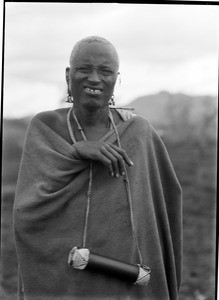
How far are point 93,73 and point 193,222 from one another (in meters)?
0.63

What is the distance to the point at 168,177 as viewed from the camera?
2.22m

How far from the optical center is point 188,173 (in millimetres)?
2262

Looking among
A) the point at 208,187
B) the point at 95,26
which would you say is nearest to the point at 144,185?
the point at 208,187

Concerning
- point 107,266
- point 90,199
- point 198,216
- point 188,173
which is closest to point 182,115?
point 188,173

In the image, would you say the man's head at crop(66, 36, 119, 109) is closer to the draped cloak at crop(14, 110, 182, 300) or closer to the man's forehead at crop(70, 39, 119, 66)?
the man's forehead at crop(70, 39, 119, 66)

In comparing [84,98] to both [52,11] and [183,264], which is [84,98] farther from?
[183,264]

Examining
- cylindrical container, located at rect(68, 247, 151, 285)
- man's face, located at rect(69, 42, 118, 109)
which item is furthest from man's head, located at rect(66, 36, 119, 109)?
cylindrical container, located at rect(68, 247, 151, 285)

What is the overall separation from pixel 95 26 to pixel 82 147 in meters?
0.44

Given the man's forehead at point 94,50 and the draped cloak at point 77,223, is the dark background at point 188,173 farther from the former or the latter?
the man's forehead at point 94,50

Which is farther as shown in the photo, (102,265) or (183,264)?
(183,264)

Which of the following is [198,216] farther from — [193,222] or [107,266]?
[107,266]

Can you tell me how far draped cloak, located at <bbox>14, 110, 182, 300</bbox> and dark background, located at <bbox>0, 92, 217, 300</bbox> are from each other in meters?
0.10

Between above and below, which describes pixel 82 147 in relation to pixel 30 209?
above

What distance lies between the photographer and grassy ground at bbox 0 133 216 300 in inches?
87.9
